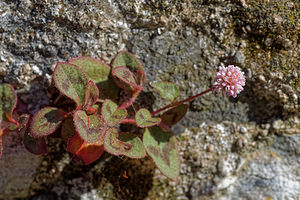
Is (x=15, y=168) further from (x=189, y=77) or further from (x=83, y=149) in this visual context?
(x=189, y=77)

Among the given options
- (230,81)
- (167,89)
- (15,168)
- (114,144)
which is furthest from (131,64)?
(15,168)

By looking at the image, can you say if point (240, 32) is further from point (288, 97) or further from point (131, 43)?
point (131, 43)

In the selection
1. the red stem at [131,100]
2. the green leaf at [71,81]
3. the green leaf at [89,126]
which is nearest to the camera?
the green leaf at [89,126]

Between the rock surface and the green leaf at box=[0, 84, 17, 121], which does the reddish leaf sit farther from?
the green leaf at box=[0, 84, 17, 121]

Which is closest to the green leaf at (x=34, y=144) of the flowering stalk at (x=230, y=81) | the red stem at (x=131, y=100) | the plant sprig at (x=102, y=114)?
the plant sprig at (x=102, y=114)

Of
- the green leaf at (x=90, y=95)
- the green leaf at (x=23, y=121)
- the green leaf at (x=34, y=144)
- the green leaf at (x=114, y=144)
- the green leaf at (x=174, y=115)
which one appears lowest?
the green leaf at (x=34, y=144)

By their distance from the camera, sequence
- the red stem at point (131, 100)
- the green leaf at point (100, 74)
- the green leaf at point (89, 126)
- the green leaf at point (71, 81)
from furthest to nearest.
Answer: the red stem at point (131, 100) → the green leaf at point (100, 74) → the green leaf at point (71, 81) → the green leaf at point (89, 126)

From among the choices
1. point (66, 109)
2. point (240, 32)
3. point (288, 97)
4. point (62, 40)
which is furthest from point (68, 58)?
point (288, 97)

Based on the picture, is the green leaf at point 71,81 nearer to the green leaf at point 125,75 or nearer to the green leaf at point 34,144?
the green leaf at point 125,75
